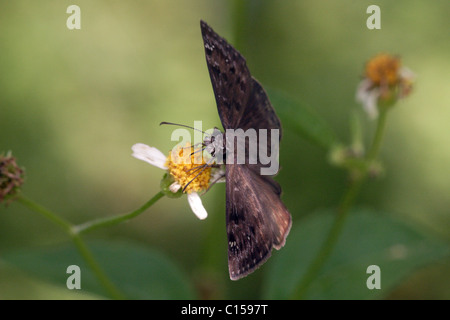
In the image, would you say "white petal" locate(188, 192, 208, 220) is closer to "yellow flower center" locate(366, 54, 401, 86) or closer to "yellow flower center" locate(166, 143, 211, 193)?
"yellow flower center" locate(166, 143, 211, 193)

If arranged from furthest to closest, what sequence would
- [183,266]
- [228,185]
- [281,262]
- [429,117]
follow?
[429,117], [183,266], [281,262], [228,185]

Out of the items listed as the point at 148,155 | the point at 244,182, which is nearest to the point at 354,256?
the point at 244,182

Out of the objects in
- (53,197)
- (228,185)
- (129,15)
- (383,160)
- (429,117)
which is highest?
(129,15)

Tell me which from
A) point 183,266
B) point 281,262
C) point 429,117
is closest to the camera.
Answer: point 281,262

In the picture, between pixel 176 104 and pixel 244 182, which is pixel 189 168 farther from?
pixel 176 104

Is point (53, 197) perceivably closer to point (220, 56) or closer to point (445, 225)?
point (220, 56)

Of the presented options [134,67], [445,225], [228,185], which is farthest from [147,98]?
[445,225]

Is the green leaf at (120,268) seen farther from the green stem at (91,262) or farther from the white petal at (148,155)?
the white petal at (148,155)
